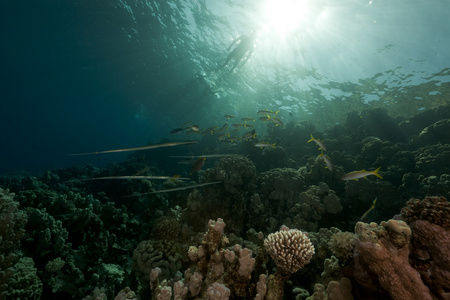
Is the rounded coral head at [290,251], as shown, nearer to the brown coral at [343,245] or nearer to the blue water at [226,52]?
the brown coral at [343,245]

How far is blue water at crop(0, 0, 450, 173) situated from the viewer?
46.6 ft

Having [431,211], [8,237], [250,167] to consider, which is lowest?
[431,211]

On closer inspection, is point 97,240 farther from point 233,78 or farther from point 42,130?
point 42,130

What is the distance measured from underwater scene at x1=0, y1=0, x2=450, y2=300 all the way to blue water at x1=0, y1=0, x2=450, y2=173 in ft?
0.60

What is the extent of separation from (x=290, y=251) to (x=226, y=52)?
25578mm

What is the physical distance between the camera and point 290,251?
2.79m

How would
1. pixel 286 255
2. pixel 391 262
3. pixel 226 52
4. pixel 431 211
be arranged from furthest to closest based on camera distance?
pixel 226 52
pixel 286 255
pixel 431 211
pixel 391 262

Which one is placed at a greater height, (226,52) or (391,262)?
(226,52)

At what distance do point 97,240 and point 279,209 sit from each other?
20.3 ft

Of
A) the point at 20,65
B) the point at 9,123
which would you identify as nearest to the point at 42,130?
the point at 9,123

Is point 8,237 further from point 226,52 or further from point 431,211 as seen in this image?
point 226,52

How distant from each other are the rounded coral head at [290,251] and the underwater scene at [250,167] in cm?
2

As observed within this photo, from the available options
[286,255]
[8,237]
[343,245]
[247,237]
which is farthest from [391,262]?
[8,237]

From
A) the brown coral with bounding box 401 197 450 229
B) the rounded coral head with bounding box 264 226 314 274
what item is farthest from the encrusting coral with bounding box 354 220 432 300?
the rounded coral head with bounding box 264 226 314 274
